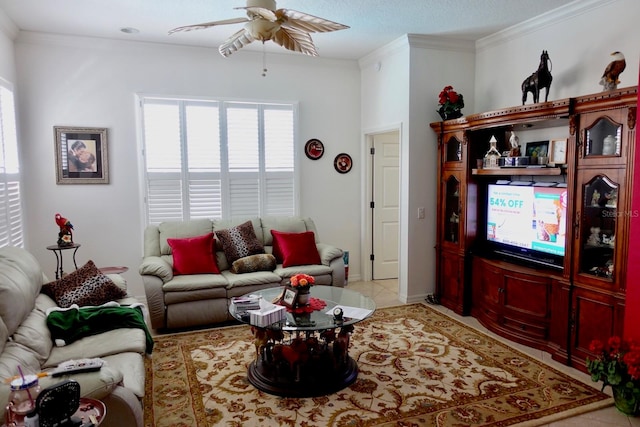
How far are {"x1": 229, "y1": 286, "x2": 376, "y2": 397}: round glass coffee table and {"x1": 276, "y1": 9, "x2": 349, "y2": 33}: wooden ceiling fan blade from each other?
193 cm

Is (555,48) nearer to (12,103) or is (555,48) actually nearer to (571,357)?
(571,357)

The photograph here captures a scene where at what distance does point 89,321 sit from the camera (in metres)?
3.02

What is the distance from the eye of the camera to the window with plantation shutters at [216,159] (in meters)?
5.09

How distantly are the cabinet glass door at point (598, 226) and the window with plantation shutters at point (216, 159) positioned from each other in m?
3.36

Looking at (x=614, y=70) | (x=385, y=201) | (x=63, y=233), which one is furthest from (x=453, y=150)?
(x=63, y=233)

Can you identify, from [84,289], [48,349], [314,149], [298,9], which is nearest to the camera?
[48,349]

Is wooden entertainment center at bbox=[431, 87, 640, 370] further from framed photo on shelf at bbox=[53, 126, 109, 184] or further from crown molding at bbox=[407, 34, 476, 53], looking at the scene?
framed photo on shelf at bbox=[53, 126, 109, 184]

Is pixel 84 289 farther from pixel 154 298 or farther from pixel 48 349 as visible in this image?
pixel 154 298

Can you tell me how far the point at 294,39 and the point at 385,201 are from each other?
133 inches

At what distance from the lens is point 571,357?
3.44 metres

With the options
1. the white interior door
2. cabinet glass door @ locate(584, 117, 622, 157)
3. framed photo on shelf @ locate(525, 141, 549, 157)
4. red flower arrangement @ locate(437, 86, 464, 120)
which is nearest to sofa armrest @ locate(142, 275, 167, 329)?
the white interior door

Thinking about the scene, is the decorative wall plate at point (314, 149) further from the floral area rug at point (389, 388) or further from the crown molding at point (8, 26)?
the crown molding at point (8, 26)

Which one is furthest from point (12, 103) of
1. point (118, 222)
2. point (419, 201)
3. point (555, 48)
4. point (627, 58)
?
point (627, 58)

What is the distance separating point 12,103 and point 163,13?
1.81m
